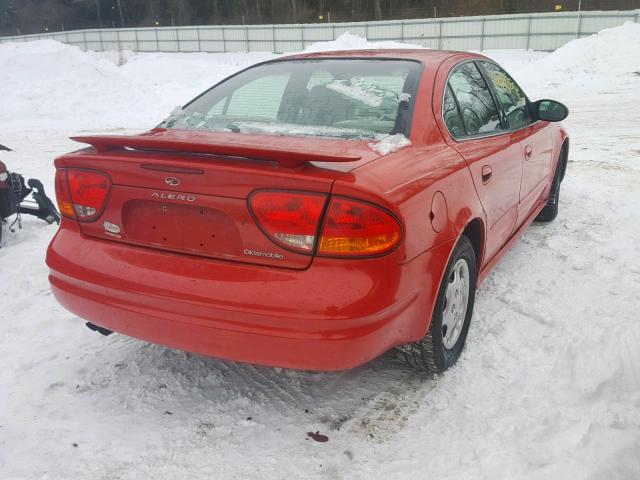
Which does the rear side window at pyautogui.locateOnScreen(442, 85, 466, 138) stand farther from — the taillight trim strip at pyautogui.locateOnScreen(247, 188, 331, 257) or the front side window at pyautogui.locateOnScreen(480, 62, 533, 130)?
the taillight trim strip at pyautogui.locateOnScreen(247, 188, 331, 257)

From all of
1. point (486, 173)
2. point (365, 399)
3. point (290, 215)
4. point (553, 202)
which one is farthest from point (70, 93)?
point (290, 215)

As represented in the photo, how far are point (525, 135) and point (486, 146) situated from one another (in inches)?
34.5

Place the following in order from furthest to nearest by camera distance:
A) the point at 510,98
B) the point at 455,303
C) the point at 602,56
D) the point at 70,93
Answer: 1. the point at 602,56
2. the point at 70,93
3. the point at 510,98
4. the point at 455,303

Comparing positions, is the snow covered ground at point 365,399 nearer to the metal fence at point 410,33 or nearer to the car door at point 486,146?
the car door at point 486,146

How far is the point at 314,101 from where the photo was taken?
2.99 meters

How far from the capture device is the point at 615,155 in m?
7.81

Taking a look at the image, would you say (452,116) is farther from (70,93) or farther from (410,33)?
(410,33)

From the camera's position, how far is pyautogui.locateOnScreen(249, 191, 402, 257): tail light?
2.08m

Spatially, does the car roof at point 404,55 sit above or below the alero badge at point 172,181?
above

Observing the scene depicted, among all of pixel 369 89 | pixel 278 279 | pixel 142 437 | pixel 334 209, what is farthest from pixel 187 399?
pixel 369 89

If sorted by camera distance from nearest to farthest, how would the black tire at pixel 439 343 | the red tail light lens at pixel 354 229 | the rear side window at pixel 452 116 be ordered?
the red tail light lens at pixel 354 229, the black tire at pixel 439 343, the rear side window at pixel 452 116

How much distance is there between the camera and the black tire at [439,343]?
261 centimetres

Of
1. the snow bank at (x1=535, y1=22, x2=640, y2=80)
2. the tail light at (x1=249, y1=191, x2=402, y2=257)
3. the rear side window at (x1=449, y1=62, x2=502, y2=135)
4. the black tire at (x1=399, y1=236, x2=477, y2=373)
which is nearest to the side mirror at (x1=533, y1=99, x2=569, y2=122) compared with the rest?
the rear side window at (x1=449, y1=62, x2=502, y2=135)

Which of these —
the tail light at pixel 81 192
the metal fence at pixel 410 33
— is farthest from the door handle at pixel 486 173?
the metal fence at pixel 410 33
